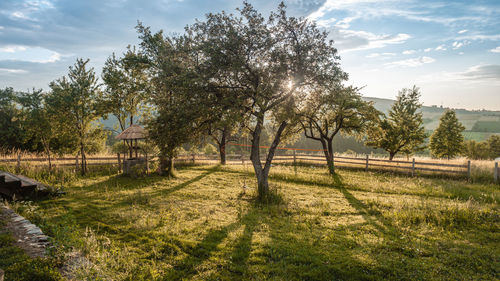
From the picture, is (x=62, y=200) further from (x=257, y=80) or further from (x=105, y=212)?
(x=257, y=80)

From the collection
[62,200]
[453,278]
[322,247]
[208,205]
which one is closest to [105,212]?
[62,200]

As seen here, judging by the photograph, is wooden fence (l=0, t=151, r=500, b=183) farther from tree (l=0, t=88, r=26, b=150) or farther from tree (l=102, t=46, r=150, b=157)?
tree (l=0, t=88, r=26, b=150)

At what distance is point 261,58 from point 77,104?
14.7 metres

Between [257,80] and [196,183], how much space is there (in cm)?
823

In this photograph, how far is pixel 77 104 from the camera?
1780cm

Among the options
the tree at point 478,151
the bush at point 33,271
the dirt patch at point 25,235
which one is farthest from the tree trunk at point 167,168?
the tree at point 478,151

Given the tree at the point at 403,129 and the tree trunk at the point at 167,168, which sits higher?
the tree at the point at 403,129

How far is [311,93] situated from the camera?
42.4ft

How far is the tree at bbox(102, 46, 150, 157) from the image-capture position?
20.0 m

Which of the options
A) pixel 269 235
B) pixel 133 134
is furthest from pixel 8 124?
pixel 269 235

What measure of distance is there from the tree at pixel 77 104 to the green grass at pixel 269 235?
6.63m

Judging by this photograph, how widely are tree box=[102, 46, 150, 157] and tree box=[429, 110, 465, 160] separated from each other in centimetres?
4646

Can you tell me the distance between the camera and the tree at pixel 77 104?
17.6 metres

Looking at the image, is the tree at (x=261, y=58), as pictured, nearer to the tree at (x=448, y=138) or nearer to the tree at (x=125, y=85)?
the tree at (x=125, y=85)
